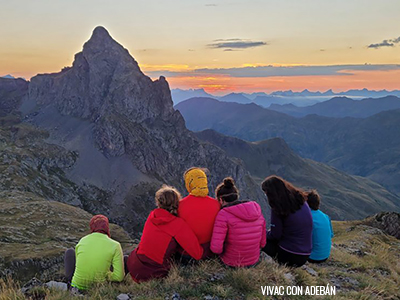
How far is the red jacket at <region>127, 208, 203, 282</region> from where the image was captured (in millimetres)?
8906

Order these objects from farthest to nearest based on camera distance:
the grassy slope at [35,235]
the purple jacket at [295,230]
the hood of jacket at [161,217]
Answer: the grassy slope at [35,235]
the purple jacket at [295,230]
the hood of jacket at [161,217]

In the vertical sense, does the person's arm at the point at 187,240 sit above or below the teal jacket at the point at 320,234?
above

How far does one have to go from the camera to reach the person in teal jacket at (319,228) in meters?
11.2

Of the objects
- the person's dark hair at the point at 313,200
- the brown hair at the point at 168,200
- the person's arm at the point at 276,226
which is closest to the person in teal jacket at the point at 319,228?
the person's dark hair at the point at 313,200

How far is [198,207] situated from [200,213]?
0.21 m

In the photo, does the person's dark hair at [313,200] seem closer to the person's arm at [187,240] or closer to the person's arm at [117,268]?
the person's arm at [187,240]

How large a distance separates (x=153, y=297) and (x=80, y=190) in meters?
128

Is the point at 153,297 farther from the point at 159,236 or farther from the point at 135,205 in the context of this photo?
the point at 135,205

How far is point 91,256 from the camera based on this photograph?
29.9ft

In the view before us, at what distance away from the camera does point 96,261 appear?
912 cm

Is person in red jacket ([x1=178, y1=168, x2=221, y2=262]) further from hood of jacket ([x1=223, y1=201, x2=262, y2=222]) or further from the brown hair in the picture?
hood of jacket ([x1=223, y1=201, x2=262, y2=222])

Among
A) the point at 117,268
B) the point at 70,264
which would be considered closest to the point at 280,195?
the point at 117,268

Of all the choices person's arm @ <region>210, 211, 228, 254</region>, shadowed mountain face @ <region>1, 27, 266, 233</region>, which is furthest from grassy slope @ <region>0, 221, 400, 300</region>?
shadowed mountain face @ <region>1, 27, 266, 233</region>

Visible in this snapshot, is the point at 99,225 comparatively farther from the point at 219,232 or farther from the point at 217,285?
the point at 217,285
